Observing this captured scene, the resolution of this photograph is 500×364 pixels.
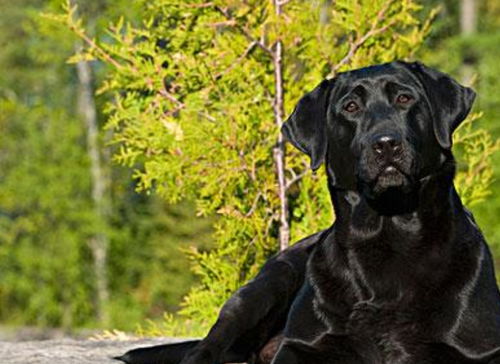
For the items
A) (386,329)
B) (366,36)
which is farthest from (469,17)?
(386,329)

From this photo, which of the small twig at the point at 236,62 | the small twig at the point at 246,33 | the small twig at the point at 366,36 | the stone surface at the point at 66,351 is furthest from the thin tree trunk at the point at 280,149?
the stone surface at the point at 66,351

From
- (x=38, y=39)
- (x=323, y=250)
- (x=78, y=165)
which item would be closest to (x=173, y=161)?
(x=323, y=250)

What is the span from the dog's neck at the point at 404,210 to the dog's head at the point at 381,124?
0.05 m

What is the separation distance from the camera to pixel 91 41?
7.35 meters

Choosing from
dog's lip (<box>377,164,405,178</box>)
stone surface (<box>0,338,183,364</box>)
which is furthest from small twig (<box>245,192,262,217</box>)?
dog's lip (<box>377,164,405,178</box>)

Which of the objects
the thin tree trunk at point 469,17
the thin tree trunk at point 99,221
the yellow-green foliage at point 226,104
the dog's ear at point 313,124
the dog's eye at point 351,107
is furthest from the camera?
the thin tree trunk at point 469,17

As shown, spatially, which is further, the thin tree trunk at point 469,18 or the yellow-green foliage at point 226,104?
the thin tree trunk at point 469,18

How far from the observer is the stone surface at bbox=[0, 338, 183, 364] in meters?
5.53

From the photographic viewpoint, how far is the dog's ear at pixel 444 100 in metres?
4.56

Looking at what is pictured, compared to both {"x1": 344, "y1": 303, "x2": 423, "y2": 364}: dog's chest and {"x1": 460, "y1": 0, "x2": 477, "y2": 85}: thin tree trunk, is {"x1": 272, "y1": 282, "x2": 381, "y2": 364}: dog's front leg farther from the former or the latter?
{"x1": 460, "y1": 0, "x2": 477, "y2": 85}: thin tree trunk

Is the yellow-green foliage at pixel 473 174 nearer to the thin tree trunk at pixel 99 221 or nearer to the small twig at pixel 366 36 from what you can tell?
the small twig at pixel 366 36

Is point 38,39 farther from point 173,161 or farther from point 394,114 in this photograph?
point 394,114

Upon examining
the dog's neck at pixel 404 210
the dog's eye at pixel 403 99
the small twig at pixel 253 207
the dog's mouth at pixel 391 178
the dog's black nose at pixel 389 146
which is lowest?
the small twig at pixel 253 207

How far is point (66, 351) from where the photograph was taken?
232 inches
